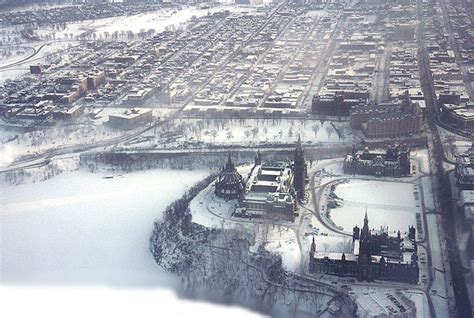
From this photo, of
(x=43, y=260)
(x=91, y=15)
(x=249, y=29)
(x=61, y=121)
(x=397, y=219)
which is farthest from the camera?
(x=91, y=15)

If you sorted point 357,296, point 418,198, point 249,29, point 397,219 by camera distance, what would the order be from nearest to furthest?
point 357,296 < point 397,219 < point 418,198 < point 249,29

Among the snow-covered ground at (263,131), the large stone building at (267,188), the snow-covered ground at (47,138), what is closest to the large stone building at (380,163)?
the large stone building at (267,188)

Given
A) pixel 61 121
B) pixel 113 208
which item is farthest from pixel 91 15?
pixel 113 208

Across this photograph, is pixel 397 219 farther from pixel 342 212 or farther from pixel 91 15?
pixel 91 15

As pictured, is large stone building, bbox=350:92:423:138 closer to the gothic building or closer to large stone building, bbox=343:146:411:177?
large stone building, bbox=343:146:411:177

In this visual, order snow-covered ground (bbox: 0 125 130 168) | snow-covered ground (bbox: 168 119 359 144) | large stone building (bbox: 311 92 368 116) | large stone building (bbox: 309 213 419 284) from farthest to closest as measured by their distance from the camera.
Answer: large stone building (bbox: 311 92 368 116) → snow-covered ground (bbox: 0 125 130 168) → snow-covered ground (bbox: 168 119 359 144) → large stone building (bbox: 309 213 419 284)

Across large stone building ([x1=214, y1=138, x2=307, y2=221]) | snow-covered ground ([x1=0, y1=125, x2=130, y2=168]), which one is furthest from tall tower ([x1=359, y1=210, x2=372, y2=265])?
snow-covered ground ([x1=0, y1=125, x2=130, y2=168])

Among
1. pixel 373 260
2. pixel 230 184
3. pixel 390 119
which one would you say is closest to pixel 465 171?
pixel 390 119

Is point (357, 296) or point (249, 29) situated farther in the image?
point (249, 29)
